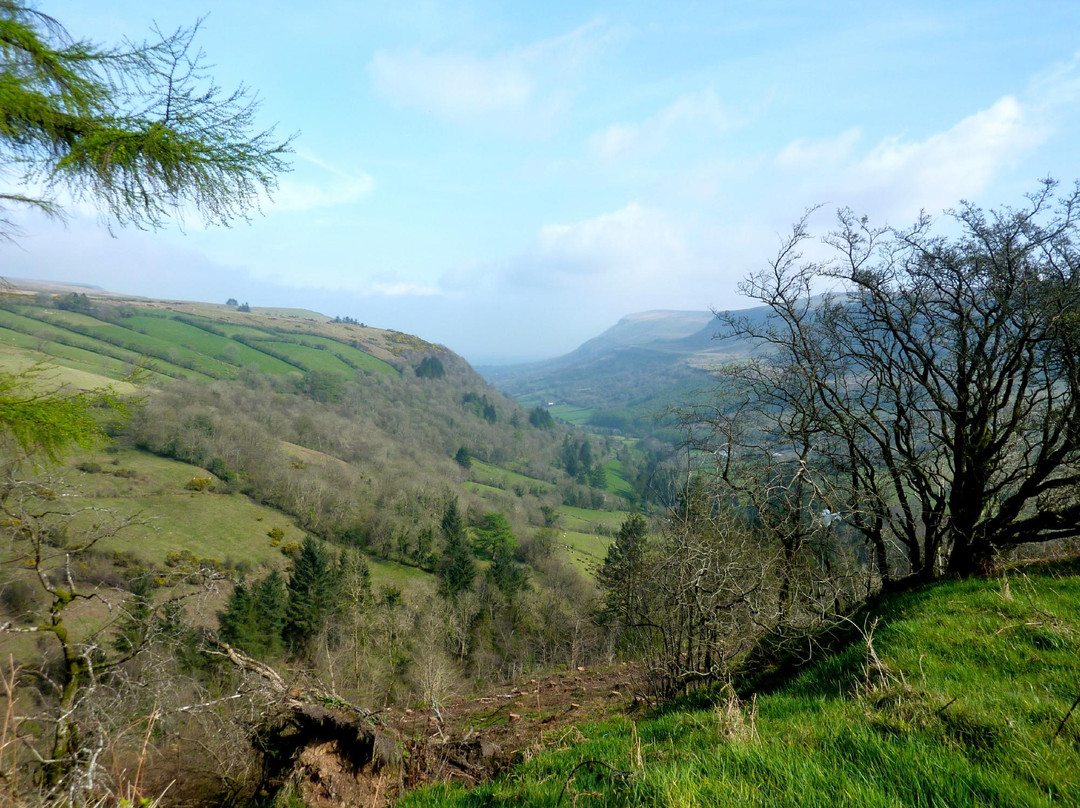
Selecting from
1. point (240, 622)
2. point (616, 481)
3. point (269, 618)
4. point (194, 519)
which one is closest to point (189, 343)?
point (194, 519)

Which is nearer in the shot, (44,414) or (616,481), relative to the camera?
(44,414)

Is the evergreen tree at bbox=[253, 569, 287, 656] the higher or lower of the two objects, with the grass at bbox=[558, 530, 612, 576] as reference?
higher

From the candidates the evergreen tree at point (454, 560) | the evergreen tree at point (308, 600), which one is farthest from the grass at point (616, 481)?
the evergreen tree at point (308, 600)

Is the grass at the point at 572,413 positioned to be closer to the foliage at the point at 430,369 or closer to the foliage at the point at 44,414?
the foliage at the point at 430,369

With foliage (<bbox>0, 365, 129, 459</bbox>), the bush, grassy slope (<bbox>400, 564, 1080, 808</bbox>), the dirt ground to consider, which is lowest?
the bush

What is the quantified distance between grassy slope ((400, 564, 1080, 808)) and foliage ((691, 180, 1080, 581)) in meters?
1.66

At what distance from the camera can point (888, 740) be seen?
2.69 meters

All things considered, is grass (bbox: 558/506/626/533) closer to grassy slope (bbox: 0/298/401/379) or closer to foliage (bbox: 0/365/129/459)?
grassy slope (bbox: 0/298/401/379)

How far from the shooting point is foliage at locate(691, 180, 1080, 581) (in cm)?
595

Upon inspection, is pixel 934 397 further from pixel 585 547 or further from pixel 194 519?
pixel 194 519

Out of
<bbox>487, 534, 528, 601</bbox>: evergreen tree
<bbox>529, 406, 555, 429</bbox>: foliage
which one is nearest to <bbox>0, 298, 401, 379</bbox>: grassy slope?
<bbox>529, 406, 555, 429</bbox>: foliage

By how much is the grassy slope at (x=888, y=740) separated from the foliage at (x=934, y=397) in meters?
1.66

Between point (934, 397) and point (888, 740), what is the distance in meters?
6.14

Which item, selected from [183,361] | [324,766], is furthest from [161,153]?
[183,361]
